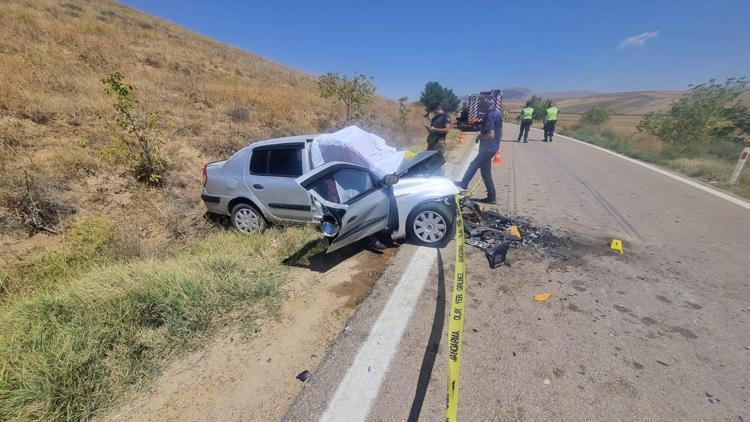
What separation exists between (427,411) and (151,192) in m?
6.33

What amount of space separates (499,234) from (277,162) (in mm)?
3337

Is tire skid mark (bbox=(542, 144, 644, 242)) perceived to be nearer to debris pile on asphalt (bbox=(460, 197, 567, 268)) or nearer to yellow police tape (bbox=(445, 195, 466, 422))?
debris pile on asphalt (bbox=(460, 197, 567, 268))

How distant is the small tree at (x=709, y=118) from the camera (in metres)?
11.4

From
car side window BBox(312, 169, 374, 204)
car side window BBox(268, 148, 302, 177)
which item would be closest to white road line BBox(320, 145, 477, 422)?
car side window BBox(312, 169, 374, 204)

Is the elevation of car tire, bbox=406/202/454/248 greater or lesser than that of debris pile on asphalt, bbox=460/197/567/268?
greater

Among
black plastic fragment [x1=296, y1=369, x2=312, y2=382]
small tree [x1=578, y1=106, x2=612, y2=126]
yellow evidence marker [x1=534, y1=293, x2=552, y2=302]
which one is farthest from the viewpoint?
small tree [x1=578, y1=106, x2=612, y2=126]

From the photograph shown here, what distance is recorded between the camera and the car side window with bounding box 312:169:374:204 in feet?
11.9

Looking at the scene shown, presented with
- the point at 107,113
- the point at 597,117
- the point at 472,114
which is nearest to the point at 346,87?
the point at 107,113

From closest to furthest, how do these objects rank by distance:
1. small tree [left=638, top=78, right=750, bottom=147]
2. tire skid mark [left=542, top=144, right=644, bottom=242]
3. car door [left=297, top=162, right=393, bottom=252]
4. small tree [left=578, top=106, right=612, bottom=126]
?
car door [left=297, top=162, right=393, bottom=252] → tire skid mark [left=542, top=144, right=644, bottom=242] → small tree [left=638, top=78, right=750, bottom=147] → small tree [left=578, top=106, right=612, bottom=126]

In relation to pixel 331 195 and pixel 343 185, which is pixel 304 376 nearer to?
pixel 331 195

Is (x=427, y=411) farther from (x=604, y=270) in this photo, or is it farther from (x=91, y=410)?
(x=604, y=270)

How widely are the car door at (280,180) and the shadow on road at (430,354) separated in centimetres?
224

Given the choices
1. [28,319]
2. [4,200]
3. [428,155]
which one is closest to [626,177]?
[428,155]

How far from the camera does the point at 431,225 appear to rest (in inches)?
157
